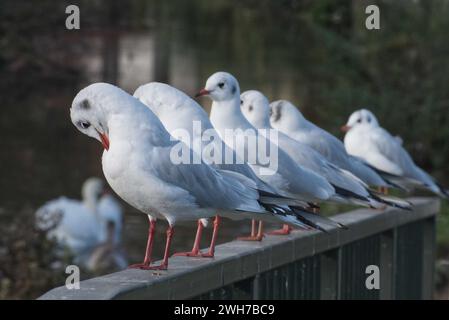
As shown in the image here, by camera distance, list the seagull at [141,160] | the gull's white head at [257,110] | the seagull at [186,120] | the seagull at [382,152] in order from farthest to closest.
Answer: the seagull at [382,152], the gull's white head at [257,110], the seagull at [186,120], the seagull at [141,160]

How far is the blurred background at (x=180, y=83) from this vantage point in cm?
1355

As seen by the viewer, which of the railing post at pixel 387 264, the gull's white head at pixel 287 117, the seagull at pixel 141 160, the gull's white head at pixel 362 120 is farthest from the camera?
the gull's white head at pixel 362 120

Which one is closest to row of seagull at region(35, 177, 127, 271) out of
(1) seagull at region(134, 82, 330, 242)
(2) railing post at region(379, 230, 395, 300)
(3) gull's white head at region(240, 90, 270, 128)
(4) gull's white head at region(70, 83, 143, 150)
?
(2) railing post at region(379, 230, 395, 300)

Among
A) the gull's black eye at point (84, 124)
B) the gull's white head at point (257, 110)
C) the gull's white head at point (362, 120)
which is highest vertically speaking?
the gull's white head at point (362, 120)

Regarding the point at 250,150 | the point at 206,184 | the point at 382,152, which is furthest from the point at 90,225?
the point at 206,184

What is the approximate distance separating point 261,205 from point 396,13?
11.8 meters

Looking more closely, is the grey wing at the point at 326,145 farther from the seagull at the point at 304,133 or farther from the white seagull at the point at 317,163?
the white seagull at the point at 317,163

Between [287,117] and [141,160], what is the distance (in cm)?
255

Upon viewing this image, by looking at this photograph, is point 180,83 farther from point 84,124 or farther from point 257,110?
point 84,124

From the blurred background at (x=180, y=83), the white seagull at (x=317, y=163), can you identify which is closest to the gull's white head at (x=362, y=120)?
the blurred background at (x=180, y=83)

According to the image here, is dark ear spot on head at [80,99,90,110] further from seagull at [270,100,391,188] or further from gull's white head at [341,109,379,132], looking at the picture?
gull's white head at [341,109,379,132]

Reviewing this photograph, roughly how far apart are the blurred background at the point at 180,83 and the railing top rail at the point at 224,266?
3.05m

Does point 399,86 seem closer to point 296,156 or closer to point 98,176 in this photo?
point 98,176

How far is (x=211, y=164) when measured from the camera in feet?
18.1
